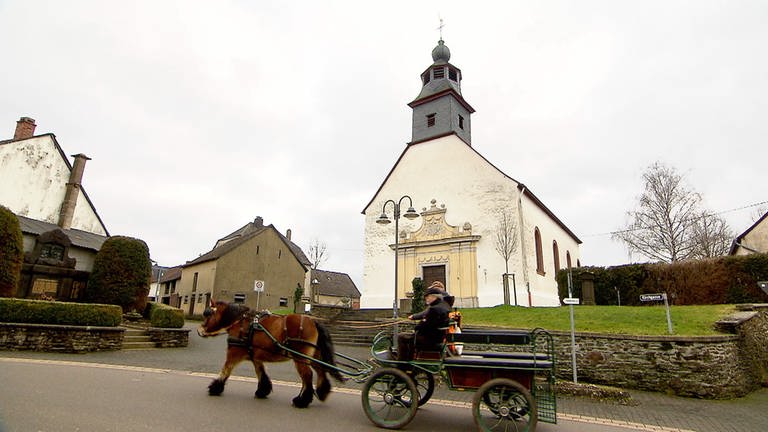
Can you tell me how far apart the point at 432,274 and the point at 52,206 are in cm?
2359

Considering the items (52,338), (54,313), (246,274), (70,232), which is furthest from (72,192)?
(52,338)

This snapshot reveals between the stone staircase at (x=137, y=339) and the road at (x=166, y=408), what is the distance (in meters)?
4.59

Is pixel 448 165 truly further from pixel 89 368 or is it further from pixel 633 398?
pixel 89 368

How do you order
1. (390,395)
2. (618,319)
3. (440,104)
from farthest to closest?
(440,104)
(618,319)
(390,395)

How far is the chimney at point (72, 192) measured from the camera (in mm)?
24797

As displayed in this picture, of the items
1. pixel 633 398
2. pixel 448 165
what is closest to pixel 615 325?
pixel 633 398

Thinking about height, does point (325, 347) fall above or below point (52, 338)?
above

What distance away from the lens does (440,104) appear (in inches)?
Result: 1003

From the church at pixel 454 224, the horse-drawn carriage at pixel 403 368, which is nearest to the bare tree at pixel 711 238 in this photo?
the church at pixel 454 224

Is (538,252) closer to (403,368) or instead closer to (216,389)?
(403,368)

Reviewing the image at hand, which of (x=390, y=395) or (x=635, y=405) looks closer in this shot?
(x=390, y=395)

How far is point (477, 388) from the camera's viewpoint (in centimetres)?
521

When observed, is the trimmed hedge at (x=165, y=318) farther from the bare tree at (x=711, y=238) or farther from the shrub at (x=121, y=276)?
the bare tree at (x=711, y=238)

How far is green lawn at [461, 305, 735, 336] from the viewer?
10227mm
